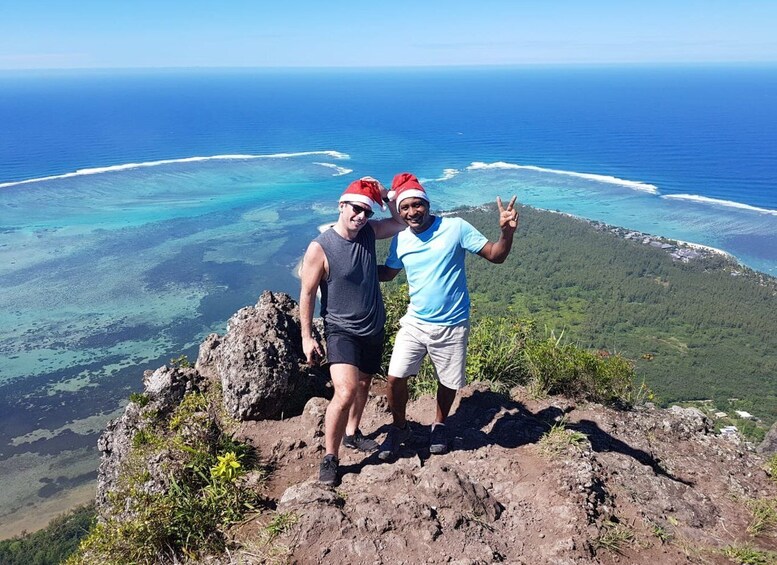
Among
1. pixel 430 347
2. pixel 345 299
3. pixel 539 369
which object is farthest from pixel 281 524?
pixel 539 369

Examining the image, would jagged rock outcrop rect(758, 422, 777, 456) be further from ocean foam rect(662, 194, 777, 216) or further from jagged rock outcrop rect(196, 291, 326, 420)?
ocean foam rect(662, 194, 777, 216)

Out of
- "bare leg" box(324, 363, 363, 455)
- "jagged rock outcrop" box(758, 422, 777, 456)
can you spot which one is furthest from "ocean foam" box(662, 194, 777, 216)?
"bare leg" box(324, 363, 363, 455)

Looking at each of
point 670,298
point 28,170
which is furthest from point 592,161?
point 28,170

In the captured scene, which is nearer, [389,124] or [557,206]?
[557,206]

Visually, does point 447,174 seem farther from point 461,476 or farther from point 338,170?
point 461,476

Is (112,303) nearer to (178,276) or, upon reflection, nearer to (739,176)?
(178,276)

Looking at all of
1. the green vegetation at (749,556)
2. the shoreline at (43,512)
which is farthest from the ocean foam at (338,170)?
the green vegetation at (749,556)
